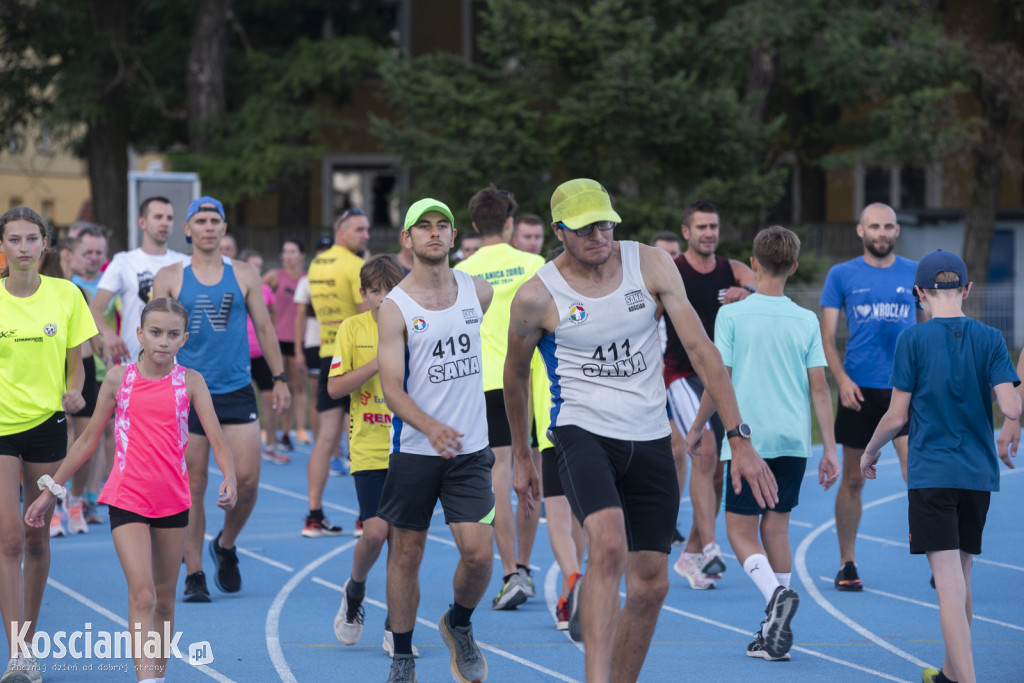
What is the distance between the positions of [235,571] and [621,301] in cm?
407

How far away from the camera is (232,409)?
7824 mm

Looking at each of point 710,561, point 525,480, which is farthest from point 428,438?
point 710,561

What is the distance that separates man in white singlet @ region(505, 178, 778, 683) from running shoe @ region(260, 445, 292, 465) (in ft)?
31.0

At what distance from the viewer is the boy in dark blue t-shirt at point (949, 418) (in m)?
5.59

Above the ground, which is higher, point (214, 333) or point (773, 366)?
point (214, 333)

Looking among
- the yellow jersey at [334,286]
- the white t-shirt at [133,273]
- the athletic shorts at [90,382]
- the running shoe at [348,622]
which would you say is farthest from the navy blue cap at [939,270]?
the athletic shorts at [90,382]

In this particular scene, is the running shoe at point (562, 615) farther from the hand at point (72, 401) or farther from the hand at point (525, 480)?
the hand at point (72, 401)

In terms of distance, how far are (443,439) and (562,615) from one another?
6.53 ft

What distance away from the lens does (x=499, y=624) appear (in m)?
7.29

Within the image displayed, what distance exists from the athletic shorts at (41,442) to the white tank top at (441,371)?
169 cm

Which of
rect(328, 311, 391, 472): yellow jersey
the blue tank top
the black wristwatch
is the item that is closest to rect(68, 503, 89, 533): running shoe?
the blue tank top

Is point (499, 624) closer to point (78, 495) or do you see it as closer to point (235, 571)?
point (235, 571)

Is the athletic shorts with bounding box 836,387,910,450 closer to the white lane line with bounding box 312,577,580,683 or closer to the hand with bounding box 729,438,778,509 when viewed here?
the white lane line with bounding box 312,577,580,683

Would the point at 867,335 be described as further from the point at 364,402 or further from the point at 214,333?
the point at 214,333
